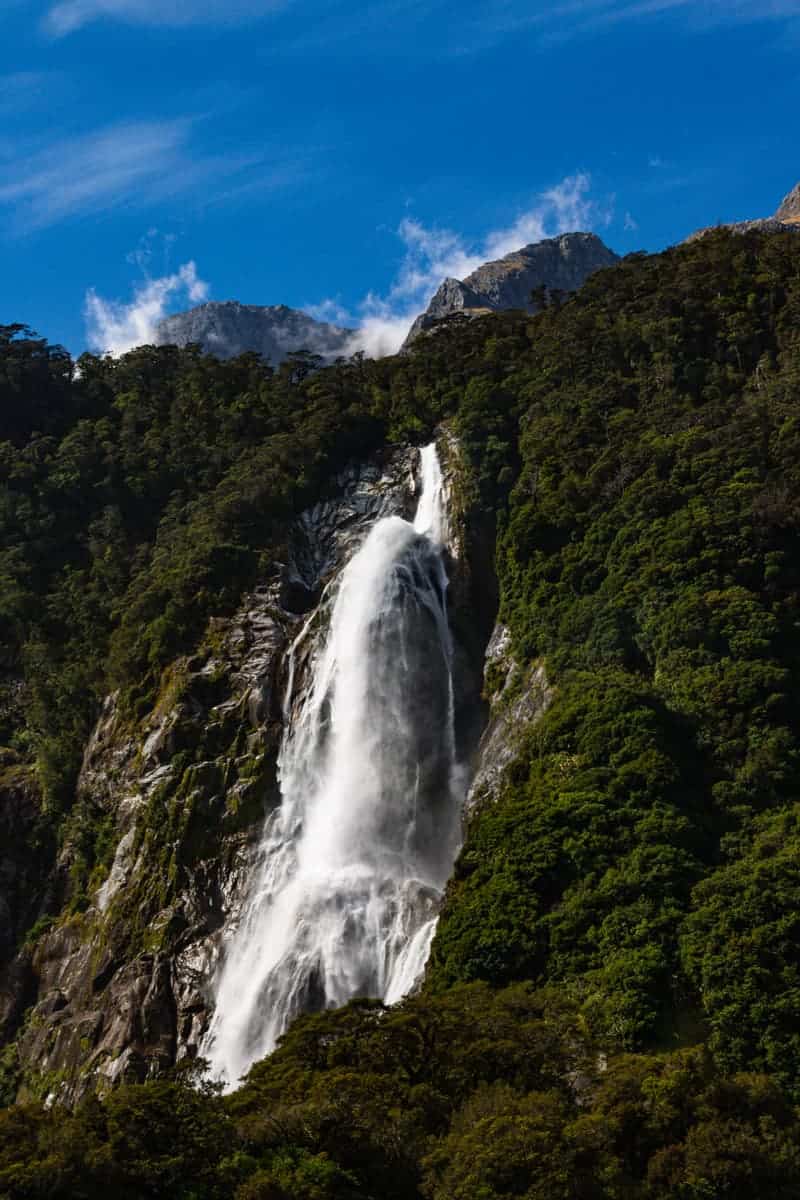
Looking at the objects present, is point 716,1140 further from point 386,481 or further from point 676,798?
point 386,481

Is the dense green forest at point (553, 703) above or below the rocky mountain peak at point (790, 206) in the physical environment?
below

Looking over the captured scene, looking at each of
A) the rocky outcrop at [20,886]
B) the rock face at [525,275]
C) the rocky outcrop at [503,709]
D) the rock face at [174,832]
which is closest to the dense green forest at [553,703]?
the rocky outcrop at [503,709]

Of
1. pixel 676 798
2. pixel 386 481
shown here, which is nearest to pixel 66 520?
pixel 386 481

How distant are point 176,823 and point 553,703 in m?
14.4

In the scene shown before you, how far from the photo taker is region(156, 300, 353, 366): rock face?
520ft

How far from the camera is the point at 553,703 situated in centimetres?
4131

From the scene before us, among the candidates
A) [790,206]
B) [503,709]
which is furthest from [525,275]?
[503,709]

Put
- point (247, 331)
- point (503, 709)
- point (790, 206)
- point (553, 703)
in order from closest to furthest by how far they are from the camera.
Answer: point (553, 703) → point (503, 709) → point (790, 206) → point (247, 331)

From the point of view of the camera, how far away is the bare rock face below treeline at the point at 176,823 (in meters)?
41.8

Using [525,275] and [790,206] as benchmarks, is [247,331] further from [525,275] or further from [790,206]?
[790,206]

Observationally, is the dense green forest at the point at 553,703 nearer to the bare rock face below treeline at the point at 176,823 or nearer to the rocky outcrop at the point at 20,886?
the rocky outcrop at the point at 20,886

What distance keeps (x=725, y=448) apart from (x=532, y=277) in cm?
11046

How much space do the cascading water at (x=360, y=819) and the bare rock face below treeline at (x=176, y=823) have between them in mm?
835

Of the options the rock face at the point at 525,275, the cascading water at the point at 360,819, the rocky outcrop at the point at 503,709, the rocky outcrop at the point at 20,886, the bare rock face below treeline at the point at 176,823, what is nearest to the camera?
the cascading water at the point at 360,819
